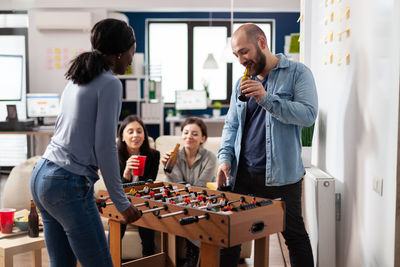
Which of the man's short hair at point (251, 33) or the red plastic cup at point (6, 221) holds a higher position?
the man's short hair at point (251, 33)

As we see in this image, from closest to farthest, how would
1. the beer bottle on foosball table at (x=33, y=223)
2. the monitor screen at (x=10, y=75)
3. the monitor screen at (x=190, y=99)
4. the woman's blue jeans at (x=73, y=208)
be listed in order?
the woman's blue jeans at (x=73, y=208) < the beer bottle on foosball table at (x=33, y=223) < the monitor screen at (x=10, y=75) < the monitor screen at (x=190, y=99)

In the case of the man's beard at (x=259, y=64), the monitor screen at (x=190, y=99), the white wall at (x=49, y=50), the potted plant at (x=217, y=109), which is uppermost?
the white wall at (x=49, y=50)

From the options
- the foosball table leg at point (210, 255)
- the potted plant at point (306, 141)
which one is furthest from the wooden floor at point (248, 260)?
the foosball table leg at point (210, 255)

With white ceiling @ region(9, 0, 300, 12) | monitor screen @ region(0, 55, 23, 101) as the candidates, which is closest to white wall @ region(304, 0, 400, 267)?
white ceiling @ region(9, 0, 300, 12)

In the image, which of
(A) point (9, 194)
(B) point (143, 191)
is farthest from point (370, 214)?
(A) point (9, 194)

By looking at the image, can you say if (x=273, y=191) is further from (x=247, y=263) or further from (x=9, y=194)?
(x=9, y=194)

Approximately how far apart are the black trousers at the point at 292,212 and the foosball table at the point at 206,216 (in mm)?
158

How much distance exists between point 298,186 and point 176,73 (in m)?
6.29

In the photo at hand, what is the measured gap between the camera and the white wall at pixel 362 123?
186cm

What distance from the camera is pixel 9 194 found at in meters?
3.36

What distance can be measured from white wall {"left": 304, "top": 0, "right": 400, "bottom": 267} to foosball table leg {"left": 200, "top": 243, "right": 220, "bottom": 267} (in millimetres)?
671

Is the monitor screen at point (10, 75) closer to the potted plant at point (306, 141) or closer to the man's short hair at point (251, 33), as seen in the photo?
the potted plant at point (306, 141)

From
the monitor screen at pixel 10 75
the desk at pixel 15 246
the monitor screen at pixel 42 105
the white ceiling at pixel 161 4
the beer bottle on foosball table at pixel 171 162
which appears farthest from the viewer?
the white ceiling at pixel 161 4

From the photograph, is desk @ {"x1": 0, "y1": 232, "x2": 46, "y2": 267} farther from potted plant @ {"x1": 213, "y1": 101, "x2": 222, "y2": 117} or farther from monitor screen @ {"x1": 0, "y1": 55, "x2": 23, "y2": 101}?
potted plant @ {"x1": 213, "y1": 101, "x2": 222, "y2": 117}
